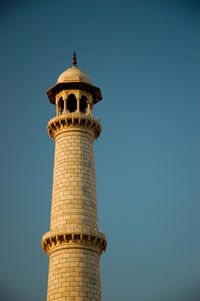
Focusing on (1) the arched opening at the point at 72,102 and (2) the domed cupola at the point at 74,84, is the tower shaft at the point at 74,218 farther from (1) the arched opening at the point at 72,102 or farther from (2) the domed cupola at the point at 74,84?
(1) the arched opening at the point at 72,102

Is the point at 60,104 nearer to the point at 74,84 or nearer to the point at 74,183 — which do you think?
the point at 74,84

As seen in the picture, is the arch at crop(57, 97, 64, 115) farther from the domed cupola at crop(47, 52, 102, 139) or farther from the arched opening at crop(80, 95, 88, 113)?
the arched opening at crop(80, 95, 88, 113)

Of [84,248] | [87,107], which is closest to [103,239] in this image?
[84,248]

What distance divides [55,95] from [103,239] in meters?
13.7

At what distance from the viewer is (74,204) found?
32.6m

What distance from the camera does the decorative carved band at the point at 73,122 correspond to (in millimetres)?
36312

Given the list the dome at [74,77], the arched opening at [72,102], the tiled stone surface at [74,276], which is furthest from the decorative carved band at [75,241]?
the dome at [74,77]

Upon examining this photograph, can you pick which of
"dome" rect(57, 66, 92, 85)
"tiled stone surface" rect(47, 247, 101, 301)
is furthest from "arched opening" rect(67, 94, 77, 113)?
"tiled stone surface" rect(47, 247, 101, 301)

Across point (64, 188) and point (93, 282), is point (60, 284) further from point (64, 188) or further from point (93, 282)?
point (64, 188)

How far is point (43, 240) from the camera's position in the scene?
32.5m

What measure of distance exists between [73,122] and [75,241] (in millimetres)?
9828

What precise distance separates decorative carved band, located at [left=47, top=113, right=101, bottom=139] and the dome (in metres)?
3.53

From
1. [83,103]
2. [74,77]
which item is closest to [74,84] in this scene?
[74,77]

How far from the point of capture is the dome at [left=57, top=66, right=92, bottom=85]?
3834cm
